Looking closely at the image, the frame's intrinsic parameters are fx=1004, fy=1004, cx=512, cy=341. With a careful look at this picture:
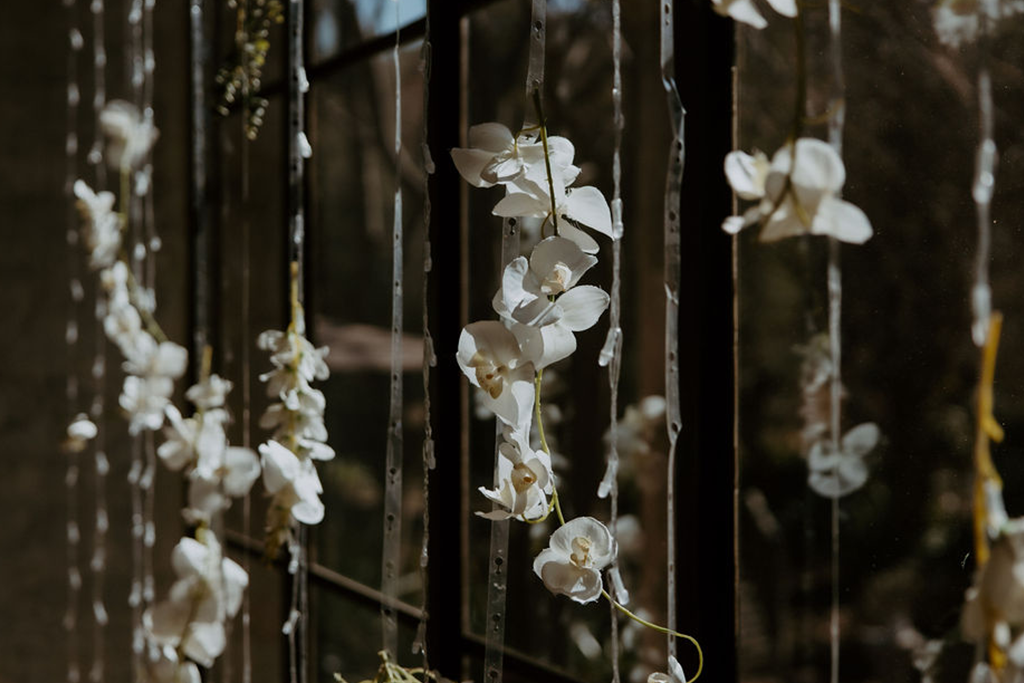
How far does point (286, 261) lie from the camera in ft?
6.35

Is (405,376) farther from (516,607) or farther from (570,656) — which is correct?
(570,656)

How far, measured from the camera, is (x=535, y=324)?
600 mm

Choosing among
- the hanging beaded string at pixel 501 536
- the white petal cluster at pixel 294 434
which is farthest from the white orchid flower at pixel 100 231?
the hanging beaded string at pixel 501 536

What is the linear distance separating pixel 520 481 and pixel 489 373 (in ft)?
0.24

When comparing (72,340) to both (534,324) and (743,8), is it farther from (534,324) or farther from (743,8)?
(743,8)

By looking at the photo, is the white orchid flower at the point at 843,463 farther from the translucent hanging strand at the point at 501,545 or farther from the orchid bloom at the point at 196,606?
the orchid bloom at the point at 196,606

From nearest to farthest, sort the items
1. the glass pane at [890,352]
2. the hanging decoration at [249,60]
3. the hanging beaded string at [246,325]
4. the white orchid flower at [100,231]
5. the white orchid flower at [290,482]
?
the glass pane at [890,352] < the white orchid flower at [290,482] < the white orchid flower at [100,231] < the hanging decoration at [249,60] < the hanging beaded string at [246,325]

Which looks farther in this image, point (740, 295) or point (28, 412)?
point (28, 412)

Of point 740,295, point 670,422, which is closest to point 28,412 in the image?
point 740,295

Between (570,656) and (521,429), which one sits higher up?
(521,429)

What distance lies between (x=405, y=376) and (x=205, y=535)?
0.64 metres

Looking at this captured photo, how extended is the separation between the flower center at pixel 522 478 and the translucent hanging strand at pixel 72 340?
196 centimetres

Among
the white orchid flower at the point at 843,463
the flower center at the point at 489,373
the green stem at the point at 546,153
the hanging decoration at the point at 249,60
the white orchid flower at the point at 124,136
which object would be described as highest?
the hanging decoration at the point at 249,60

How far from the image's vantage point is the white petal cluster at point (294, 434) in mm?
919
